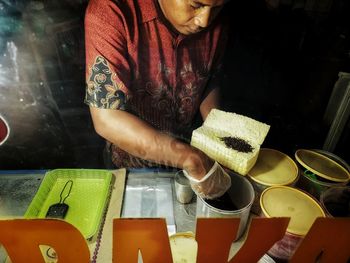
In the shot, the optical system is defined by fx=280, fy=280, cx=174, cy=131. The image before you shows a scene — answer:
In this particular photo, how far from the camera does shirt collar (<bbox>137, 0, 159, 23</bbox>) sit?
62.0 inches

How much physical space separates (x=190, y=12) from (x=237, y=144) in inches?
33.7

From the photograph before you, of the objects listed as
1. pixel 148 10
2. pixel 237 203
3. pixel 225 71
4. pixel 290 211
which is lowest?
pixel 237 203

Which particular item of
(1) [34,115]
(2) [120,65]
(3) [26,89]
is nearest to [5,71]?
(3) [26,89]

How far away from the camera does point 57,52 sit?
1567mm

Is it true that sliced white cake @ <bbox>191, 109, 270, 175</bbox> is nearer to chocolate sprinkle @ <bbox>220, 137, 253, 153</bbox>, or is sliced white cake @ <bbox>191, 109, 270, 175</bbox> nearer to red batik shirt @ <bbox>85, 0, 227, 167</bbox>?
chocolate sprinkle @ <bbox>220, 137, 253, 153</bbox>

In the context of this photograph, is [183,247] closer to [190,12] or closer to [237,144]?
[237,144]

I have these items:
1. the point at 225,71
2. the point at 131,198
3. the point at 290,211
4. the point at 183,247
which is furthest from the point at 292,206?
the point at 131,198

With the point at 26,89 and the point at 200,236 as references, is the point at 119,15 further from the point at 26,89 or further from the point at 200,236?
the point at 200,236

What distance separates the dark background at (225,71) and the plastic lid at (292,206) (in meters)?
0.52

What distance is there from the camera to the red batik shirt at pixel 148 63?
5.10 feet

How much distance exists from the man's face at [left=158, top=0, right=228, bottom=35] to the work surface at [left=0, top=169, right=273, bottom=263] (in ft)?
3.55

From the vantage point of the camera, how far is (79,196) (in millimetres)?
2010

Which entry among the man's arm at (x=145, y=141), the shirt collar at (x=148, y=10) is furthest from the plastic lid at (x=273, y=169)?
the shirt collar at (x=148, y=10)

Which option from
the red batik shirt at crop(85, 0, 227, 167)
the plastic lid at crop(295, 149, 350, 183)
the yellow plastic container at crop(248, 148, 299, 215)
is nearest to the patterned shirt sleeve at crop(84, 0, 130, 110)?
the red batik shirt at crop(85, 0, 227, 167)
